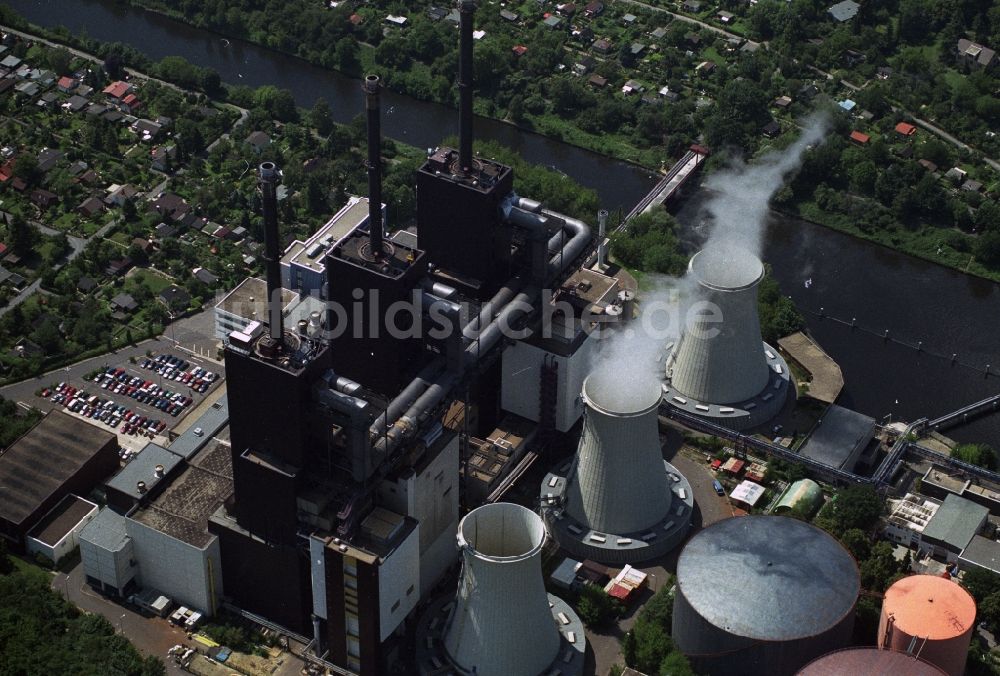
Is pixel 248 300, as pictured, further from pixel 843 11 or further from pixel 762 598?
pixel 843 11

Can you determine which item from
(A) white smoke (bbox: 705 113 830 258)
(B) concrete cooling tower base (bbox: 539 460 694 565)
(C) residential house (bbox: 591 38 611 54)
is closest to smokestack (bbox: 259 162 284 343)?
(B) concrete cooling tower base (bbox: 539 460 694 565)

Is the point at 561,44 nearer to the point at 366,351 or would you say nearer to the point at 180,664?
the point at 366,351

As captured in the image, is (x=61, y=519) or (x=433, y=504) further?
(x=61, y=519)

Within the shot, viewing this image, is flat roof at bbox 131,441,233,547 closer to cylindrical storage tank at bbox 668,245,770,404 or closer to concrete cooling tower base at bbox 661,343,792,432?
concrete cooling tower base at bbox 661,343,792,432

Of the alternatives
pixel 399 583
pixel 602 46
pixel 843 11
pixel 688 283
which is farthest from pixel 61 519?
pixel 843 11

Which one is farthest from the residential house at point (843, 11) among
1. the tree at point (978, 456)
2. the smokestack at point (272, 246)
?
the smokestack at point (272, 246)

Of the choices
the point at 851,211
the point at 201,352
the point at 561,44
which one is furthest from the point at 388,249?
the point at 561,44

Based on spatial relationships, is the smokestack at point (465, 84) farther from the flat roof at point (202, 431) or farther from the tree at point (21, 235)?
the tree at point (21, 235)

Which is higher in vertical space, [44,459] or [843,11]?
[843,11]

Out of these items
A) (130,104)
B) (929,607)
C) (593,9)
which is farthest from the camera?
(593,9)
